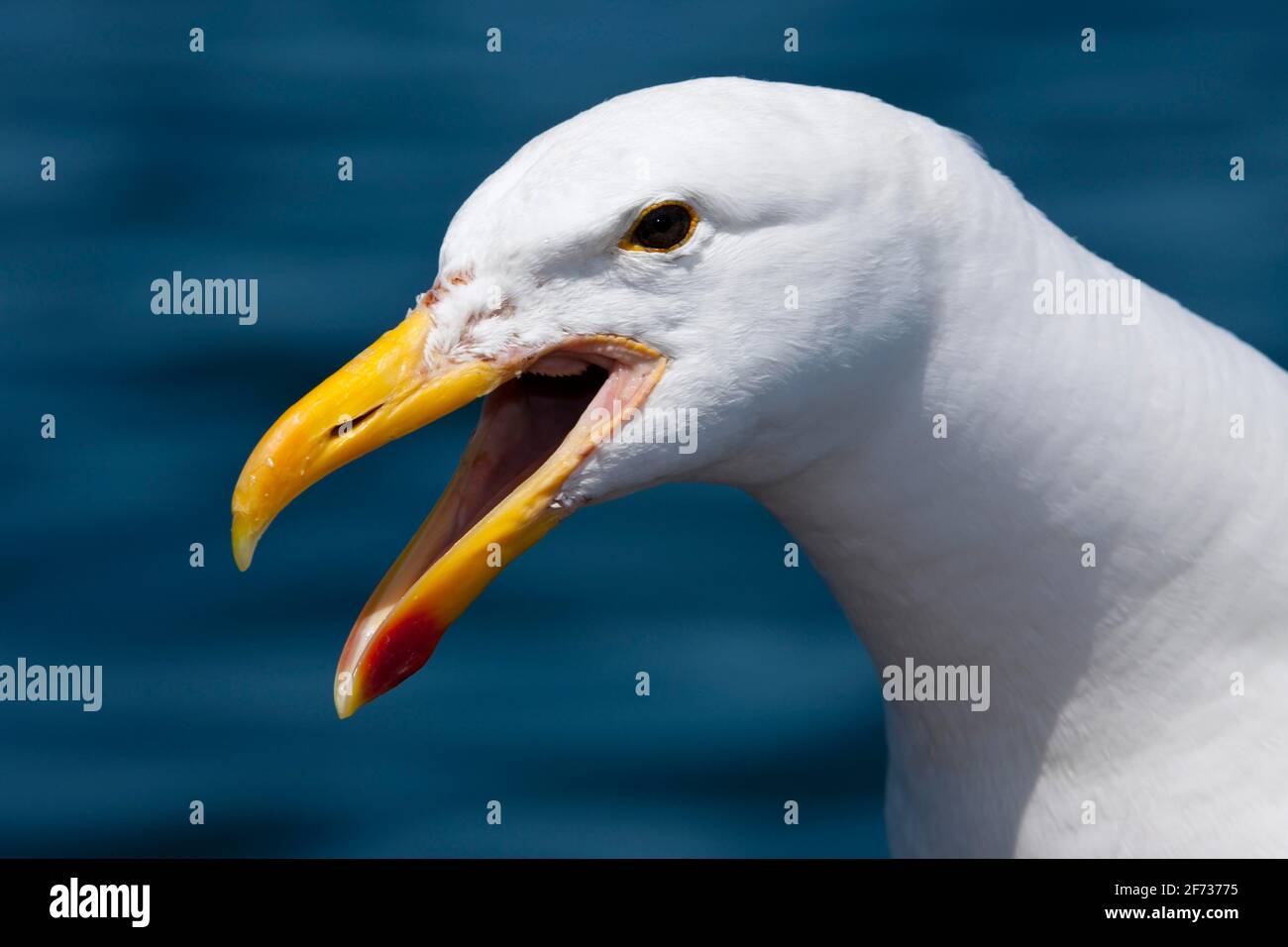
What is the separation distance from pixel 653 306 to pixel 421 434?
172 inches

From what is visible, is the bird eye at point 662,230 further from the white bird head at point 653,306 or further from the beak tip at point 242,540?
the beak tip at point 242,540

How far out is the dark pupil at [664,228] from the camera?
3.88 metres

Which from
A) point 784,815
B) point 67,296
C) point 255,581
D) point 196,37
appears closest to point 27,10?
point 196,37

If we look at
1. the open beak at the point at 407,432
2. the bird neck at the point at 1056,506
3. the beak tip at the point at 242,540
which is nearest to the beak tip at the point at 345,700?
the open beak at the point at 407,432

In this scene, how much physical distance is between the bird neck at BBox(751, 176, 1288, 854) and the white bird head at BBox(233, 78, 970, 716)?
13cm

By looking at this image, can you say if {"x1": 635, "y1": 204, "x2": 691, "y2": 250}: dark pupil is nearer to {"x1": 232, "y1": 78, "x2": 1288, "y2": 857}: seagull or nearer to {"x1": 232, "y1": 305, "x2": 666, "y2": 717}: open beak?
{"x1": 232, "y1": 78, "x2": 1288, "y2": 857}: seagull

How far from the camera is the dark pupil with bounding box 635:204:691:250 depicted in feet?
12.7

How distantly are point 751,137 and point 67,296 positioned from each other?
5.35 m

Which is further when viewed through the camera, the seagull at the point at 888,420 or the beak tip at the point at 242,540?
the beak tip at the point at 242,540

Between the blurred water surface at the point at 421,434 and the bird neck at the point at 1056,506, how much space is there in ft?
8.21

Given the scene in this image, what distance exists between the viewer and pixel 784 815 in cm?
694

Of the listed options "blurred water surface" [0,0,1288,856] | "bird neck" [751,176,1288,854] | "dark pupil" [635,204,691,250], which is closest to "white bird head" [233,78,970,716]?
"dark pupil" [635,204,691,250]

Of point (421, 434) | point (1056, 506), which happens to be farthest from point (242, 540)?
point (421, 434)

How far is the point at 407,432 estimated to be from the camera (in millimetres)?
3996
